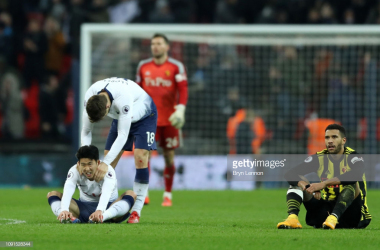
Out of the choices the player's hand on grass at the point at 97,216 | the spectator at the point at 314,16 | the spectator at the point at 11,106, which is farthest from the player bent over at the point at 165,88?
the spectator at the point at 314,16

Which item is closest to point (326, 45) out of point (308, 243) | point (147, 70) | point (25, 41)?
point (147, 70)

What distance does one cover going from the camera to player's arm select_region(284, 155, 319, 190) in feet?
21.3

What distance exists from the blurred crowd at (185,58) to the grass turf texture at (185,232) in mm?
6200

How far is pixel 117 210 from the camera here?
6.72 meters

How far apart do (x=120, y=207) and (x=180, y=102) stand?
375cm

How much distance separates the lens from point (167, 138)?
10.4 metres

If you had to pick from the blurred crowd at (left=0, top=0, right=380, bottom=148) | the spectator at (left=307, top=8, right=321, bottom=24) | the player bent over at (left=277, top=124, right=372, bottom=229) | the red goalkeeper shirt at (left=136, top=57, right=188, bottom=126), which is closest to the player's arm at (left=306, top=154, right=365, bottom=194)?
the player bent over at (left=277, top=124, right=372, bottom=229)

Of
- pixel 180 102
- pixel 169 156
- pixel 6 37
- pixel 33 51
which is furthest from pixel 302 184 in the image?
pixel 6 37

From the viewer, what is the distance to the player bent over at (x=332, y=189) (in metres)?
6.48

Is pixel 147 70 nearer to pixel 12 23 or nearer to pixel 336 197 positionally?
pixel 336 197

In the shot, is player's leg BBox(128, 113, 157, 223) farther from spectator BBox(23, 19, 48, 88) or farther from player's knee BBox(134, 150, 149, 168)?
spectator BBox(23, 19, 48, 88)

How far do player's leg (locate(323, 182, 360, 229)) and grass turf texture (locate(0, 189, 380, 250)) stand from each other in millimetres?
132

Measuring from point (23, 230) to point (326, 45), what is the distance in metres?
10.7

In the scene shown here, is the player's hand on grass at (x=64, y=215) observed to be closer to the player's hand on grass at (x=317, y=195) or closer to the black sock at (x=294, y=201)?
the black sock at (x=294, y=201)
